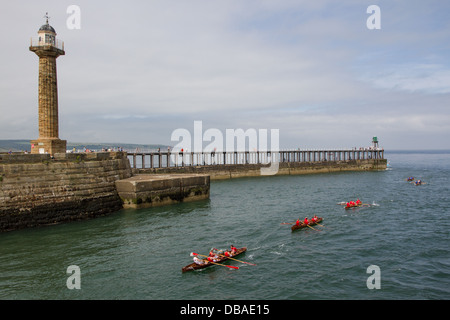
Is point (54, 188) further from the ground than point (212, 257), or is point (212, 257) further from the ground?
point (54, 188)

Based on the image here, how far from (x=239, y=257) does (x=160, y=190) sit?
18.6 meters

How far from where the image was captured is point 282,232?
2714 cm

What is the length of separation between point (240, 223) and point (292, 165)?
2403 inches

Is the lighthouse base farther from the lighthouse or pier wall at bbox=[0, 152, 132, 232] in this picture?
pier wall at bbox=[0, 152, 132, 232]

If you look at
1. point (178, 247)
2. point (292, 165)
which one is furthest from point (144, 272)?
point (292, 165)

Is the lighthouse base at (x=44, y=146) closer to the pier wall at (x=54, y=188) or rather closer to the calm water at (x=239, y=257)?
the pier wall at (x=54, y=188)

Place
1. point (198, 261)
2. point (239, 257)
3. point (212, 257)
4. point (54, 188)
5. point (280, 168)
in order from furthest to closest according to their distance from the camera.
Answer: point (280, 168) < point (54, 188) < point (239, 257) < point (212, 257) < point (198, 261)

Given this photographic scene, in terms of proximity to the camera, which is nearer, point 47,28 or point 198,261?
point 198,261

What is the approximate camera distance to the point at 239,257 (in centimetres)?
2102

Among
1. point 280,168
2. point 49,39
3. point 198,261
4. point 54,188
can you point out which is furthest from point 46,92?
point 280,168

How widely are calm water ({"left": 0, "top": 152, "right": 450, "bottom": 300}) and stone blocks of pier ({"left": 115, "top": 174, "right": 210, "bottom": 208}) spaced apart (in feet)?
5.25

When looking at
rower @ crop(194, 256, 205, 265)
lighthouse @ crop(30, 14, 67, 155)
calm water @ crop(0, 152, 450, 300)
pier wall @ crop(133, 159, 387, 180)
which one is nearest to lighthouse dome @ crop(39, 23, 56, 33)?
lighthouse @ crop(30, 14, 67, 155)

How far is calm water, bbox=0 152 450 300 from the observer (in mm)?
16422

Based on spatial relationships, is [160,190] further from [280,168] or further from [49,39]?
[280,168]
